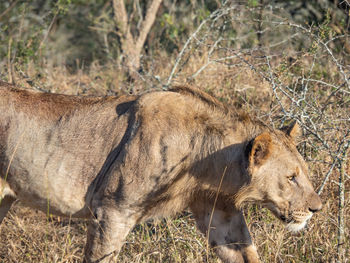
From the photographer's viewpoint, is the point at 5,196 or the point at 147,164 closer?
the point at 147,164

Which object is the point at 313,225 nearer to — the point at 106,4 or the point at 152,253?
the point at 152,253

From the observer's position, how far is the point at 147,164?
394cm

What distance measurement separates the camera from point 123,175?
3.97 metres

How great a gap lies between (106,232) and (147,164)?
0.58m

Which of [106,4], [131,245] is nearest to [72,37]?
[106,4]

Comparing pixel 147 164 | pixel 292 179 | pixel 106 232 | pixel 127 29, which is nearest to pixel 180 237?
pixel 106 232

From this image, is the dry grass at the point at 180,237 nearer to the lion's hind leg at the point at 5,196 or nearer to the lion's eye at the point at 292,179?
the lion's hind leg at the point at 5,196

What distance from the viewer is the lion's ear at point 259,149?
151 inches

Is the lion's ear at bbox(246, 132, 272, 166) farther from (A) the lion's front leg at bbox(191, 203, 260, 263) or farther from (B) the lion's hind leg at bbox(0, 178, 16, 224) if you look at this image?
(B) the lion's hind leg at bbox(0, 178, 16, 224)

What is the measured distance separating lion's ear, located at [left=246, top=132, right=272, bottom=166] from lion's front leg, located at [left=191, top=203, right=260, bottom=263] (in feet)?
2.09

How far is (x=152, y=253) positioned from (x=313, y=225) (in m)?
1.49

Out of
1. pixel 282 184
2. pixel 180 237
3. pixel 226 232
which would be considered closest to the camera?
pixel 282 184

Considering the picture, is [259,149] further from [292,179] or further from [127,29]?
[127,29]

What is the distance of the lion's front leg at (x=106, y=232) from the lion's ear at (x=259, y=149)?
0.97 meters
